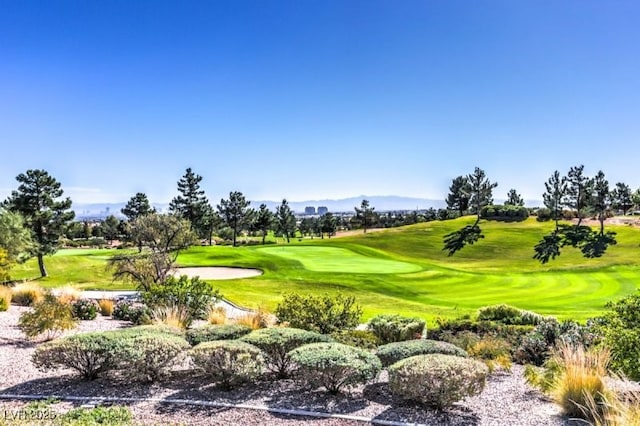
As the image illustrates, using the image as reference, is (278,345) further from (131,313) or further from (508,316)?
(508,316)

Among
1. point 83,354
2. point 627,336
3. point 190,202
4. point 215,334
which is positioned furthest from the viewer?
point 190,202

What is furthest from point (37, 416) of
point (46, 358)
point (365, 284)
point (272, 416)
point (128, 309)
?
point (365, 284)

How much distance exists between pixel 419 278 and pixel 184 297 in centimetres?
1719

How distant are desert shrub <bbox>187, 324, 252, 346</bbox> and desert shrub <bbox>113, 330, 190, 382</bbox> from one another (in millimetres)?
1336

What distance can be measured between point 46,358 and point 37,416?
1878mm

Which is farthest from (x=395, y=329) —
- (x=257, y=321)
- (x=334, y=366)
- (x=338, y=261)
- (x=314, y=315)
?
(x=338, y=261)

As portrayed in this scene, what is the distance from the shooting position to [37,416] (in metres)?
6.02

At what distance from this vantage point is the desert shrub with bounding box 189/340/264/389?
741cm

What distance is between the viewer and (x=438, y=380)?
6.46 metres

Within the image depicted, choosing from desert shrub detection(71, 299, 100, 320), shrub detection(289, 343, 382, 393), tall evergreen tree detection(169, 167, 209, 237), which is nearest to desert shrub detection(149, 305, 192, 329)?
desert shrub detection(71, 299, 100, 320)

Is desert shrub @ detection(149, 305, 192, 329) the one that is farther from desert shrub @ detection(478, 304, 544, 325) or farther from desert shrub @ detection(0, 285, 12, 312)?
desert shrub @ detection(478, 304, 544, 325)

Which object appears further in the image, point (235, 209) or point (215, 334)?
point (235, 209)

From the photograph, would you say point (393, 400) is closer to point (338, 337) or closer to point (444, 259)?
point (338, 337)

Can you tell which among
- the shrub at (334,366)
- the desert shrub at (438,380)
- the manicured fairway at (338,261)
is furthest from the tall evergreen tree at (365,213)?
the desert shrub at (438,380)
